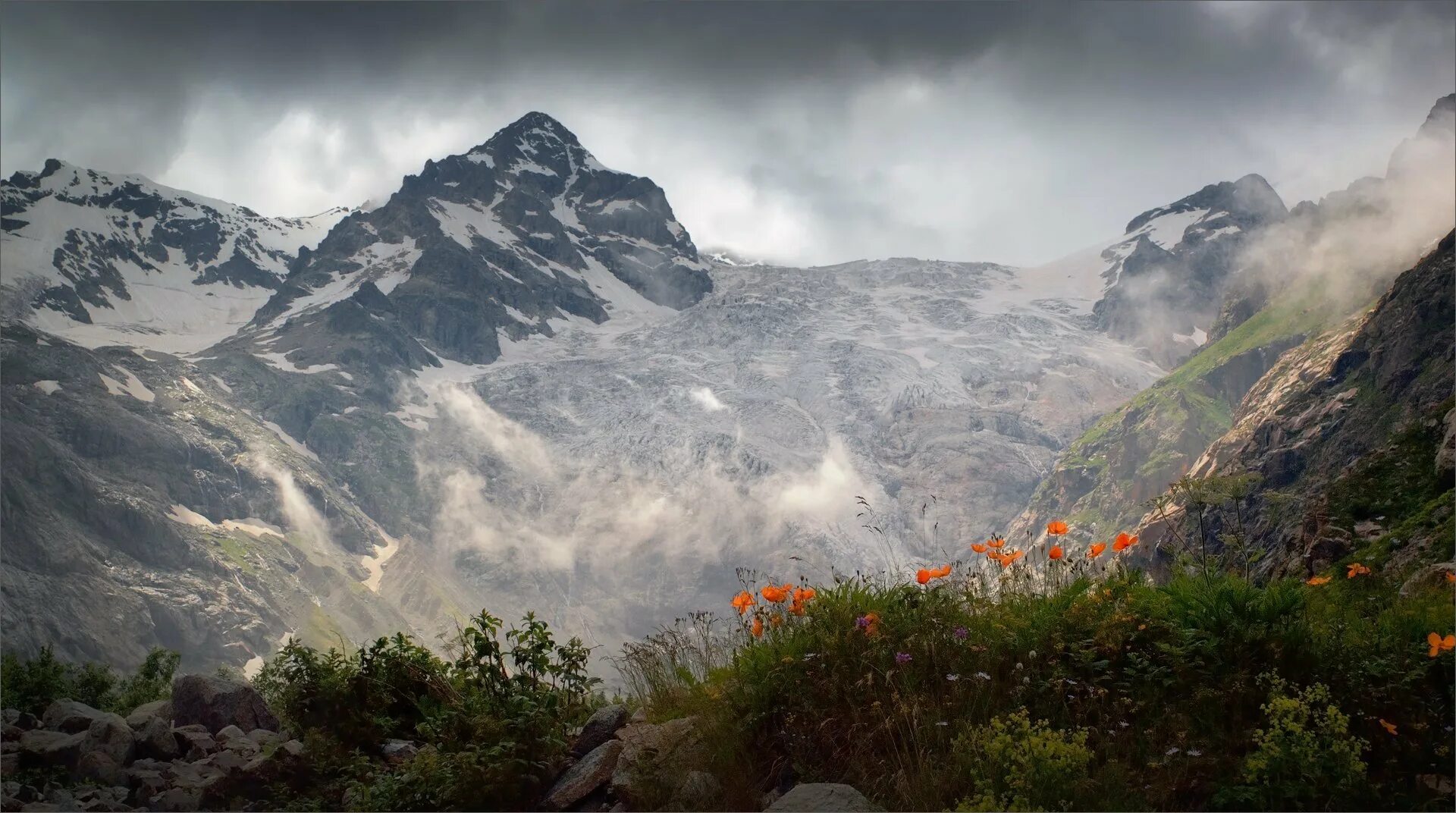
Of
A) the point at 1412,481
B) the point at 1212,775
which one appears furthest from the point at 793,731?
the point at 1412,481

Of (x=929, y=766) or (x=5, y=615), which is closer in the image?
(x=929, y=766)

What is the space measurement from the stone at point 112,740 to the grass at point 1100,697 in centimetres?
568

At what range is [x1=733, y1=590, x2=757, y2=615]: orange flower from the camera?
9.80 m

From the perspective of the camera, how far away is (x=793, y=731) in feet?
27.4

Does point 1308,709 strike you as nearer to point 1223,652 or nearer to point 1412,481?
point 1223,652

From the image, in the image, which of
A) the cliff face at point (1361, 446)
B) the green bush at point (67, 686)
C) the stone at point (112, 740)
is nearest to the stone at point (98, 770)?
the stone at point (112, 740)

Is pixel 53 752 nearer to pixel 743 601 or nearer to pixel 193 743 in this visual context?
pixel 193 743

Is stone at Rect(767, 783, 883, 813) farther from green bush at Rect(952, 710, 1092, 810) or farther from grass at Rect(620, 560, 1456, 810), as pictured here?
green bush at Rect(952, 710, 1092, 810)

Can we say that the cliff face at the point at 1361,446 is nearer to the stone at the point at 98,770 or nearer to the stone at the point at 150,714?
the stone at the point at 98,770

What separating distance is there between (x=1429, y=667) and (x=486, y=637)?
26.9 feet

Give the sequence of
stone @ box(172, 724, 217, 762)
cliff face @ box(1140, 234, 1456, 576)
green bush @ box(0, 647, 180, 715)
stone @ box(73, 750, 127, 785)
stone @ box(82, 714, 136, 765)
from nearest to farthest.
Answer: stone @ box(73, 750, 127, 785)
stone @ box(82, 714, 136, 765)
stone @ box(172, 724, 217, 762)
green bush @ box(0, 647, 180, 715)
cliff face @ box(1140, 234, 1456, 576)

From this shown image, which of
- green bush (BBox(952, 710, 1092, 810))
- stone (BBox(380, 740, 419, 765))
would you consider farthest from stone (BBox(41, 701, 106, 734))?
green bush (BBox(952, 710, 1092, 810))

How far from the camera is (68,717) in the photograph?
10875 millimetres

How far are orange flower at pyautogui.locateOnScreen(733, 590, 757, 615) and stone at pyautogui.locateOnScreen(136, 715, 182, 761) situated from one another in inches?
255
